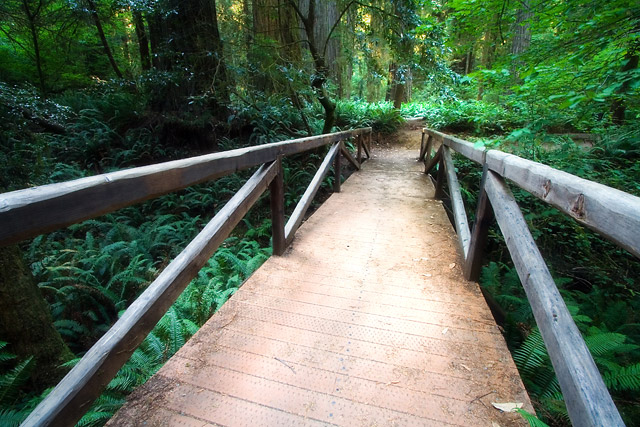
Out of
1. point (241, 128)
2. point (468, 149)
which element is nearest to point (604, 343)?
point (468, 149)

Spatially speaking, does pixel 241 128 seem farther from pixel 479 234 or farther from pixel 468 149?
pixel 479 234

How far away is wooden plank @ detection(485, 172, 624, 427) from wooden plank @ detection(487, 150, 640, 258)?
1.02 feet

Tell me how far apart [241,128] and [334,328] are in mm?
6566

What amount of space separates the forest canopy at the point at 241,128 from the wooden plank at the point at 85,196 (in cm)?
109

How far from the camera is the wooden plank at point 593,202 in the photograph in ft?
2.73

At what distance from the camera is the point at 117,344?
1.23 metres

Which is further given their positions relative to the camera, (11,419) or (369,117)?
(369,117)

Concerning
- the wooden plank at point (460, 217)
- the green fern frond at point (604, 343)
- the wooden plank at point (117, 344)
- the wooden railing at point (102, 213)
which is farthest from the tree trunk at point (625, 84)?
the wooden plank at point (117, 344)

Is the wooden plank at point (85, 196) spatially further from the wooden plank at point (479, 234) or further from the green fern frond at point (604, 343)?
the green fern frond at point (604, 343)

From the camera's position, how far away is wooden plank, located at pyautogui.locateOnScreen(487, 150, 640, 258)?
2.73 feet

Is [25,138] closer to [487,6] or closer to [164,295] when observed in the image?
[164,295]

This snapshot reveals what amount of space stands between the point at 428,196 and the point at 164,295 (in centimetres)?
449

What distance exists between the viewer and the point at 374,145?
36.9 feet

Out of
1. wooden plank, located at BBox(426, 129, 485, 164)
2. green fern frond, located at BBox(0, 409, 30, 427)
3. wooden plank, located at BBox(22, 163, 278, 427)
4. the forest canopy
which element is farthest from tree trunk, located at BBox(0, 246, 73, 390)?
wooden plank, located at BBox(426, 129, 485, 164)
